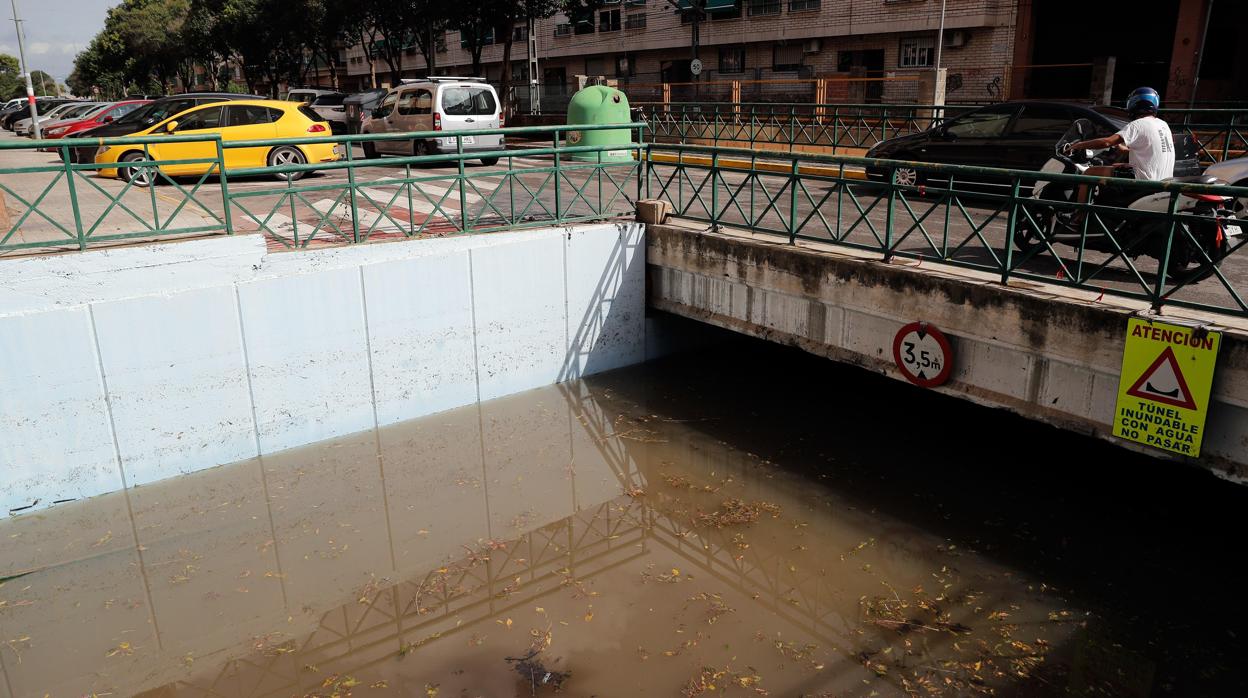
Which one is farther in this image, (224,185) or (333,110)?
(333,110)

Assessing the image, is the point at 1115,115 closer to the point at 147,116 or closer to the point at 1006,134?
the point at 1006,134

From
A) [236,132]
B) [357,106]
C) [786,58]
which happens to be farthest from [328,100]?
[786,58]

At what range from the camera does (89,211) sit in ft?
28.8

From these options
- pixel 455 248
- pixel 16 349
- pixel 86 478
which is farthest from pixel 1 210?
pixel 455 248

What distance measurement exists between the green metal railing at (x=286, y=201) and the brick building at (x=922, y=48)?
39.7 feet

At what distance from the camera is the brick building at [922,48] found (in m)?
21.7

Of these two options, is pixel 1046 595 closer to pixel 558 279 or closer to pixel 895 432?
pixel 895 432

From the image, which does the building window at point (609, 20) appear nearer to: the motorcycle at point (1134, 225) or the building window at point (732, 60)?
the building window at point (732, 60)

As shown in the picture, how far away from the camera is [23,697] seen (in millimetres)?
4949

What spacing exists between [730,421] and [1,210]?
7011 mm

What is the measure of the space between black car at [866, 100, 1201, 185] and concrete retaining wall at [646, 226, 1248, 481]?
2.83 meters

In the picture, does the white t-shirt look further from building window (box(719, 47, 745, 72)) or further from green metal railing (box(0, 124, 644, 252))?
building window (box(719, 47, 745, 72))

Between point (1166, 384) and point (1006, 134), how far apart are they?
248 inches

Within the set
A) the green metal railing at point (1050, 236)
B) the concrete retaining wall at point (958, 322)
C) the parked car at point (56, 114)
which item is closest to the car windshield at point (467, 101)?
the green metal railing at point (1050, 236)
